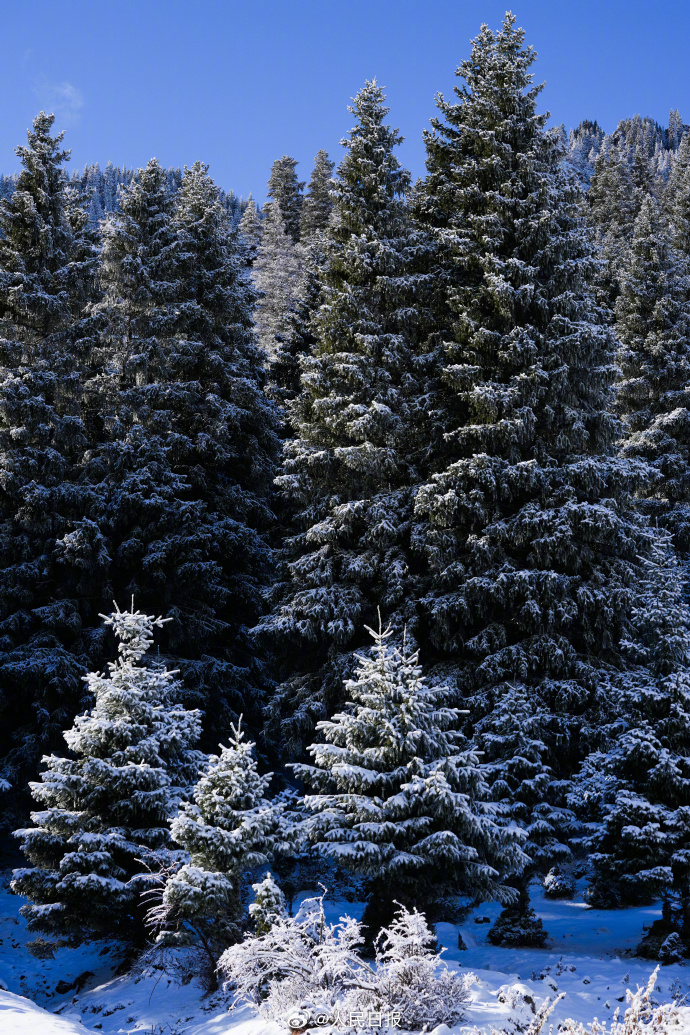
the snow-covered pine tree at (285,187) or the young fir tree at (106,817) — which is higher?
the snow-covered pine tree at (285,187)

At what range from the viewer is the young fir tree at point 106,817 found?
11.4 m

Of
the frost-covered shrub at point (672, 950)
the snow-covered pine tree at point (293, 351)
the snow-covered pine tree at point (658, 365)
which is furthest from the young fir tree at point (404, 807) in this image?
the snow-covered pine tree at point (293, 351)

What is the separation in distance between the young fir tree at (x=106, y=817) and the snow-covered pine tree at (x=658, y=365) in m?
15.1

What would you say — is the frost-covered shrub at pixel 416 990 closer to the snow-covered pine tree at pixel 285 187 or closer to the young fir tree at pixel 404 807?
the young fir tree at pixel 404 807

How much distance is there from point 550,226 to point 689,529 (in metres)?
9.06

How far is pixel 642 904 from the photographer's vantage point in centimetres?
1489

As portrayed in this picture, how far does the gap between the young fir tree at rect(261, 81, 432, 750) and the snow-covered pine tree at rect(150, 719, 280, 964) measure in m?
4.75

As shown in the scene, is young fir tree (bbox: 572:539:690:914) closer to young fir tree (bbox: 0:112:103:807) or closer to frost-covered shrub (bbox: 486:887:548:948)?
frost-covered shrub (bbox: 486:887:548:948)

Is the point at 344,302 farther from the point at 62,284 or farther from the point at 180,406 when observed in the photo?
the point at 62,284

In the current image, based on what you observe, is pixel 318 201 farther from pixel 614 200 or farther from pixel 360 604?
pixel 360 604

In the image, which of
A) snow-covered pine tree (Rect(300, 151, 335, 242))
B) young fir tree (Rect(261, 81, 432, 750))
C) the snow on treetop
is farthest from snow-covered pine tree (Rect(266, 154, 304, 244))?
the snow on treetop

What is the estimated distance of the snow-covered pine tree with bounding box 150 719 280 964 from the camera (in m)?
9.96

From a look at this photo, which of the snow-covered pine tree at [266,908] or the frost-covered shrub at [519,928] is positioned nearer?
the snow-covered pine tree at [266,908]

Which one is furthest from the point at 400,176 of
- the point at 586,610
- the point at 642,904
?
the point at 642,904
